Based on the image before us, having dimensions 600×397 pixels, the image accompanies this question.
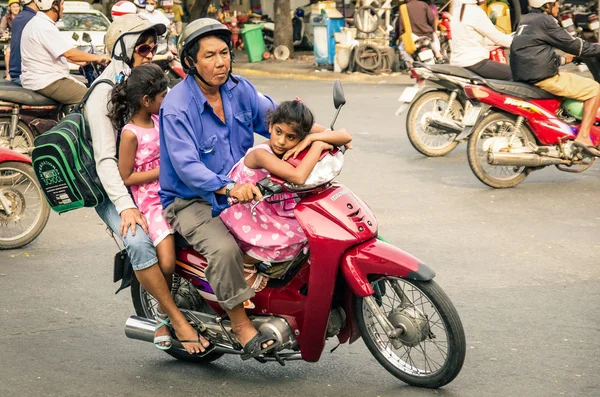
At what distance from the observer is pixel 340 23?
22.1 metres

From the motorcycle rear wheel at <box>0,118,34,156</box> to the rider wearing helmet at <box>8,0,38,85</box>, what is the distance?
1.64ft

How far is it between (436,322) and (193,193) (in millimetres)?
1251

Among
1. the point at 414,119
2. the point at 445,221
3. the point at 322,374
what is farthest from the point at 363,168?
the point at 322,374

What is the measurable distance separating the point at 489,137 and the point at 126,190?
526 centimetres

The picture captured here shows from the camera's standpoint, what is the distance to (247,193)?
415 centimetres

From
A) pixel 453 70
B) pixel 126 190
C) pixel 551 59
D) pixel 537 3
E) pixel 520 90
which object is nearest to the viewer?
pixel 126 190

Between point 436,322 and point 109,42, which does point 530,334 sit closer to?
point 436,322

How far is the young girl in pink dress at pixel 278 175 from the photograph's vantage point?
4242 millimetres

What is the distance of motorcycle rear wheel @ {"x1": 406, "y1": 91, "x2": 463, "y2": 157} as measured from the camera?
10.7m

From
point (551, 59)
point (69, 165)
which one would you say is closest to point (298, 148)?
point (69, 165)

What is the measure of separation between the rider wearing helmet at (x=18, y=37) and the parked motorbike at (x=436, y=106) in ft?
13.5

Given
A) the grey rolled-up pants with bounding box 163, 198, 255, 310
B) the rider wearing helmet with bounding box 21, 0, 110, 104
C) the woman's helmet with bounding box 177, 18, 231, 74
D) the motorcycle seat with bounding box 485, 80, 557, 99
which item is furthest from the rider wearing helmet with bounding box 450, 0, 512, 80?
the grey rolled-up pants with bounding box 163, 198, 255, 310

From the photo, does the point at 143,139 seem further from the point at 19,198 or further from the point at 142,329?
the point at 19,198

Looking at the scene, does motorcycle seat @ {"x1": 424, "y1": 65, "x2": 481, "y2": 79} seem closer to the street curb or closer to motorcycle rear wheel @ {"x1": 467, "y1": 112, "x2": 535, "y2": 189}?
motorcycle rear wheel @ {"x1": 467, "y1": 112, "x2": 535, "y2": 189}
